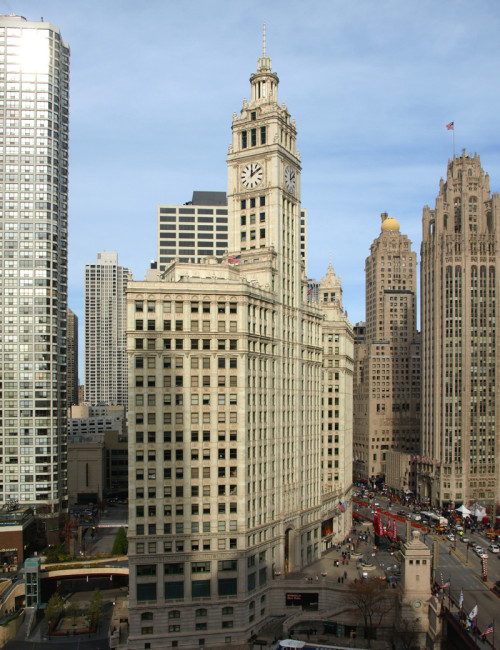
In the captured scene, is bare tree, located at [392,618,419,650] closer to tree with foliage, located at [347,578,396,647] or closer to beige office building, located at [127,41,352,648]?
tree with foliage, located at [347,578,396,647]

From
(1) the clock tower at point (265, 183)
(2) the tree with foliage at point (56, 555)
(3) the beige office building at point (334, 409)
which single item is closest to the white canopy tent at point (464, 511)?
(3) the beige office building at point (334, 409)

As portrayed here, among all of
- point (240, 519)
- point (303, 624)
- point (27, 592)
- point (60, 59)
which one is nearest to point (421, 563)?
point (303, 624)

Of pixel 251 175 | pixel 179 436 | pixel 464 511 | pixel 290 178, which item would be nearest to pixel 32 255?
pixel 251 175

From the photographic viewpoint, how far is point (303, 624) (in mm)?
106125

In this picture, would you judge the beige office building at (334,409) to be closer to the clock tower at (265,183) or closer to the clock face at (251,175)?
the clock tower at (265,183)

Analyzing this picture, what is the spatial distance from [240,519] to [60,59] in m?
121

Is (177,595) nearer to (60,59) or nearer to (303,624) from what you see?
(303,624)

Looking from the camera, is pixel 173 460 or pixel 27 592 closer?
pixel 173 460

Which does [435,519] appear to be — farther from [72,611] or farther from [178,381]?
[178,381]

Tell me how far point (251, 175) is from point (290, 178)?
8551 mm

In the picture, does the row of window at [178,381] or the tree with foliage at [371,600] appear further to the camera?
the row of window at [178,381]

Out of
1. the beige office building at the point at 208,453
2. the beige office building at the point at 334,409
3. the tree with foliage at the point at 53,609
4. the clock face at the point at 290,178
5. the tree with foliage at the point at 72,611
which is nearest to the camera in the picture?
the beige office building at the point at 208,453

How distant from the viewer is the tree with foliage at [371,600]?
100500mm

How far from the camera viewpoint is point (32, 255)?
515 ft
